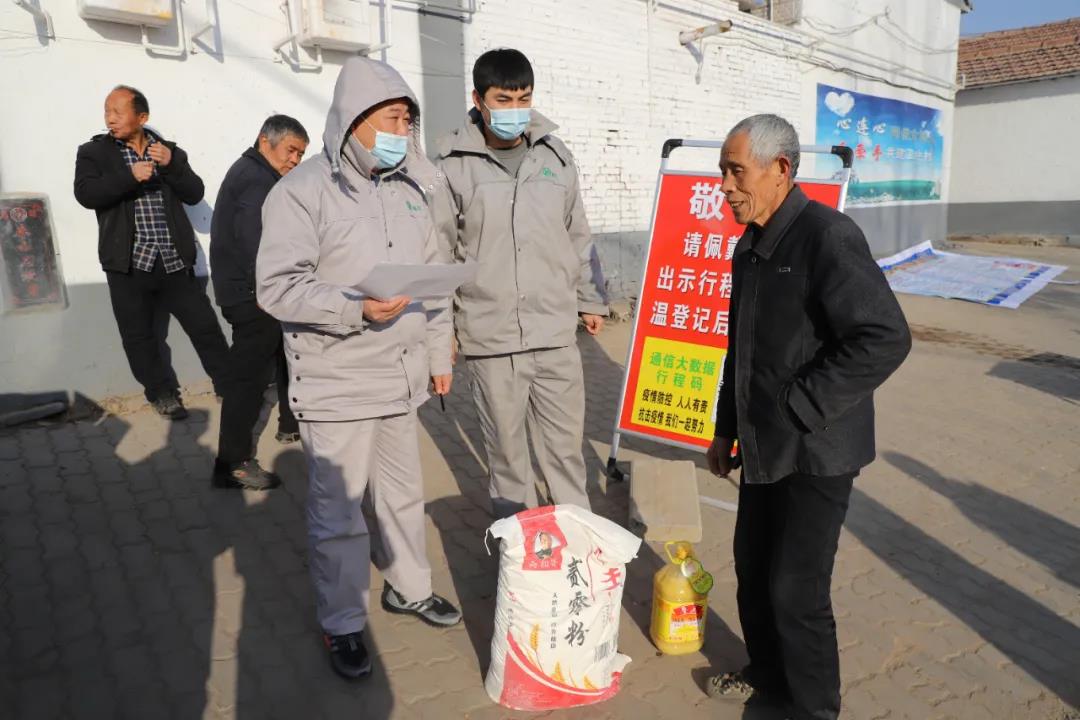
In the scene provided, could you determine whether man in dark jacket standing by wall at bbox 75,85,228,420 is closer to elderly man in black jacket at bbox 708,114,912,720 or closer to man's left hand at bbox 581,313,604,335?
man's left hand at bbox 581,313,604,335

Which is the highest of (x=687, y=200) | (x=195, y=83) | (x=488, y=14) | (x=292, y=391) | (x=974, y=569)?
(x=488, y=14)

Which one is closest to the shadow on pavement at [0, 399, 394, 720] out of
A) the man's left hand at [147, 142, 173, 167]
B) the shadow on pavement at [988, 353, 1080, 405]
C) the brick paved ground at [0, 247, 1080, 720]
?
the brick paved ground at [0, 247, 1080, 720]

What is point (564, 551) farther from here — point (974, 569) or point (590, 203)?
point (590, 203)

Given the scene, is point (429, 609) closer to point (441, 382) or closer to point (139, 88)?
point (441, 382)

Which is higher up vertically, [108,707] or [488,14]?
[488,14]

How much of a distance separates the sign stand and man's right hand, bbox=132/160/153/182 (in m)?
3.13

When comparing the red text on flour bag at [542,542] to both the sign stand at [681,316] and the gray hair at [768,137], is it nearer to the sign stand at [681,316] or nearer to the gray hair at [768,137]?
the gray hair at [768,137]

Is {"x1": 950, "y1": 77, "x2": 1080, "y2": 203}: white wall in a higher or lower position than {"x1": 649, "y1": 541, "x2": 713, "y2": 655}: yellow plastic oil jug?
higher

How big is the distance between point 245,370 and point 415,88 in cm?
377

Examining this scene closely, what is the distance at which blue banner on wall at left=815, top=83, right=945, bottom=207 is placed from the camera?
13070 mm

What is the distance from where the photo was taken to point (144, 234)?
484cm

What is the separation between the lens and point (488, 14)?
7336mm

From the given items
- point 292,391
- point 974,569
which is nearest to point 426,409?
point 292,391

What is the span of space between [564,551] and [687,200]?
8.18ft
